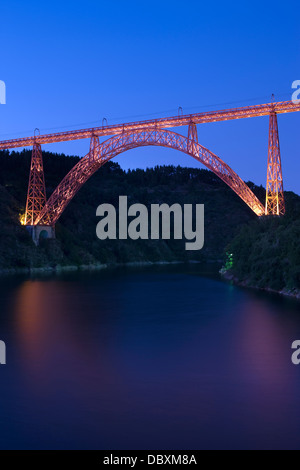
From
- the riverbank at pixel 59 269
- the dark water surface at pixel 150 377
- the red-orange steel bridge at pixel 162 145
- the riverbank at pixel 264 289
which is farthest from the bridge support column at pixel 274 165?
the riverbank at pixel 59 269

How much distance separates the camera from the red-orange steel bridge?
27062 millimetres

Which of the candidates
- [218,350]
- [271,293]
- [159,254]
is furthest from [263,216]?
[159,254]

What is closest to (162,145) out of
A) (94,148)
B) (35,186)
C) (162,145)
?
(162,145)

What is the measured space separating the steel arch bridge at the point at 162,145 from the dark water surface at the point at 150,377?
1100 centimetres

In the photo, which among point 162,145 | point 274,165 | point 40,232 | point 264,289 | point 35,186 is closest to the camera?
point 264,289

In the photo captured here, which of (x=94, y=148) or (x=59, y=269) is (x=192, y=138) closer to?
(x=94, y=148)

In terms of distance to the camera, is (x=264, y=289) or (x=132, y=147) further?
A: (x=132, y=147)

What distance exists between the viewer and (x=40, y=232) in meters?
40.2

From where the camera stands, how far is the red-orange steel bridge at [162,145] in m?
Result: 27.1

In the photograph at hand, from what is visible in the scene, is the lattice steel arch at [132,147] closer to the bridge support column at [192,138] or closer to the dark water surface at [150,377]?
the bridge support column at [192,138]

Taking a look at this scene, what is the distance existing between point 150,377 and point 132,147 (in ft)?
85.1

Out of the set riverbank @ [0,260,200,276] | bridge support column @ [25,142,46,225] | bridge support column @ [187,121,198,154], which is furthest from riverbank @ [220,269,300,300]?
bridge support column @ [25,142,46,225]

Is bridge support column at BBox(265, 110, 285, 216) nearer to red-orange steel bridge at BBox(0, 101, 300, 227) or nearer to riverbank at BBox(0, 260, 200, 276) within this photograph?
red-orange steel bridge at BBox(0, 101, 300, 227)
